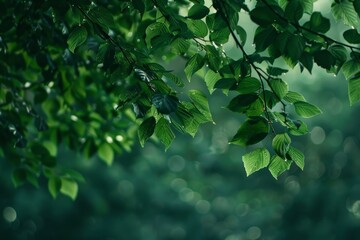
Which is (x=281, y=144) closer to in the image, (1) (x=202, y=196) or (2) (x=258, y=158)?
(2) (x=258, y=158)

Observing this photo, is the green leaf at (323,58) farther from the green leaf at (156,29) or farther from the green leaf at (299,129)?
the green leaf at (156,29)

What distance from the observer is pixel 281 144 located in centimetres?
244

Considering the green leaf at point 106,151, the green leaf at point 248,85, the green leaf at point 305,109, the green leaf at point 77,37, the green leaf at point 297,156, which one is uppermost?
the green leaf at point 77,37

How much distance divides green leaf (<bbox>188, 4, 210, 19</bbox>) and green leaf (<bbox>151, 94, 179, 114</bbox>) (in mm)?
439

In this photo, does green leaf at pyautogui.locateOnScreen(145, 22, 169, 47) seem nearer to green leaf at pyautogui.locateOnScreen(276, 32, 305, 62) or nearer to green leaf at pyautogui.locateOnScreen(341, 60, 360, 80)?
green leaf at pyautogui.locateOnScreen(276, 32, 305, 62)

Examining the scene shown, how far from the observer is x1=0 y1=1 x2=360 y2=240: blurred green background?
14055mm

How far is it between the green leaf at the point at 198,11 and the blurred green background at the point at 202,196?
36.6 ft

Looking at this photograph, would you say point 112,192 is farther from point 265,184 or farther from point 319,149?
point 319,149

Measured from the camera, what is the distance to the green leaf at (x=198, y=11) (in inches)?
100

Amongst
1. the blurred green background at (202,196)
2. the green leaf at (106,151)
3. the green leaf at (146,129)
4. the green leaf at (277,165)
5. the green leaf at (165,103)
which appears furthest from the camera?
the blurred green background at (202,196)

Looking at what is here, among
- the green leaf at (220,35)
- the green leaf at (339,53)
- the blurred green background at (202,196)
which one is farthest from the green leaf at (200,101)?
the blurred green background at (202,196)

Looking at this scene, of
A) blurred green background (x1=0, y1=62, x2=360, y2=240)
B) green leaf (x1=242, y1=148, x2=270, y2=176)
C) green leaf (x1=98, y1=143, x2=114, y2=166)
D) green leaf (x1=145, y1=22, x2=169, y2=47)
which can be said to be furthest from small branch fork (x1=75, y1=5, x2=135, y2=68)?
blurred green background (x1=0, y1=62, x2=360, y2=240)

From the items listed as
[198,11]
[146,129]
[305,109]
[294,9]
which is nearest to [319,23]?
[294,9]

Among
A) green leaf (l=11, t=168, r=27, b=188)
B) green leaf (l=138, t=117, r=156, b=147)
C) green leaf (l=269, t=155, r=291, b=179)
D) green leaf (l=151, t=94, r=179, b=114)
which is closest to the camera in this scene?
green leaf (l=151, t=94, r=179, b=114)
